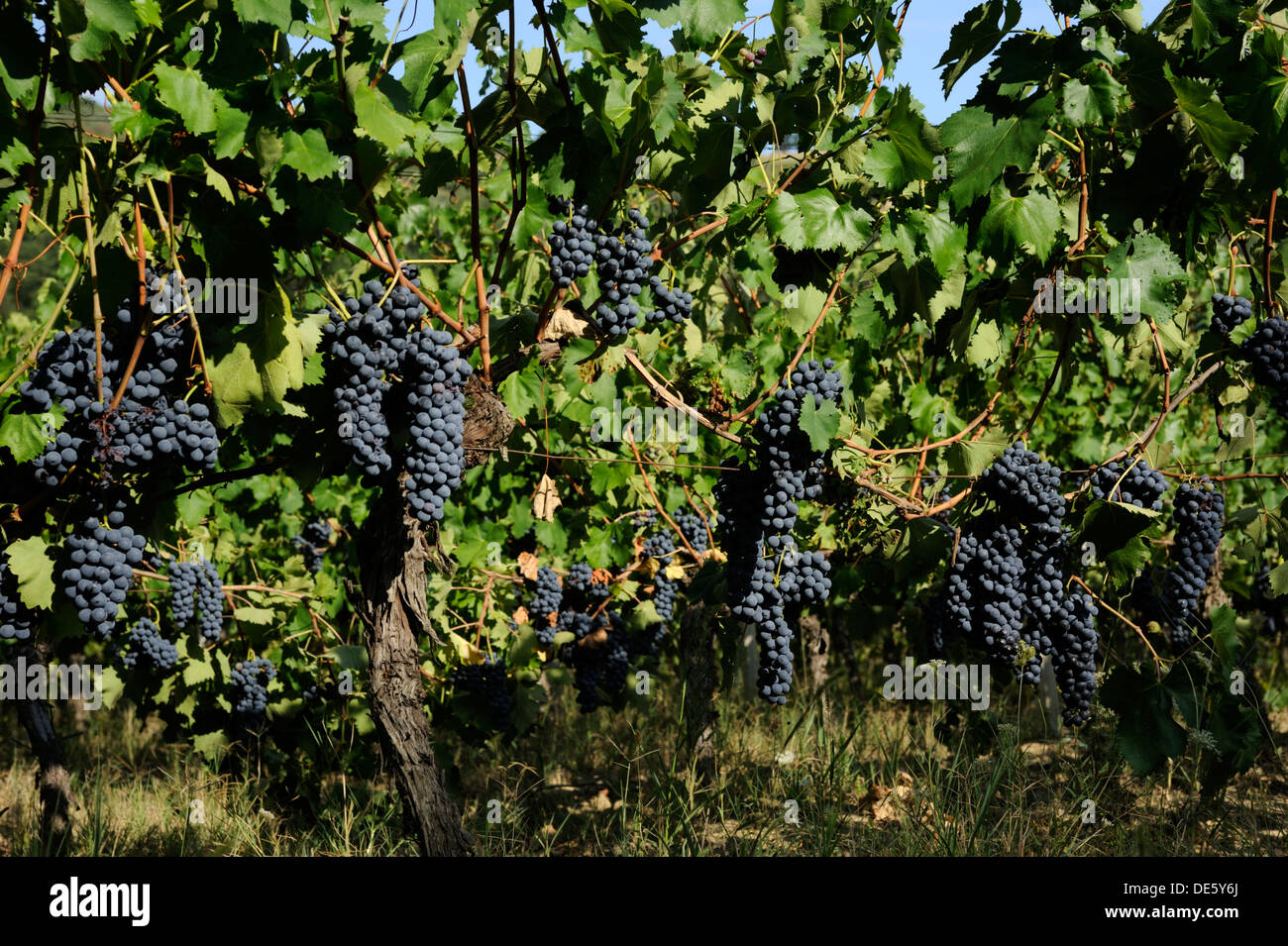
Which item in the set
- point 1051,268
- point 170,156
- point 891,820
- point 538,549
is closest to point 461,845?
point 891,820

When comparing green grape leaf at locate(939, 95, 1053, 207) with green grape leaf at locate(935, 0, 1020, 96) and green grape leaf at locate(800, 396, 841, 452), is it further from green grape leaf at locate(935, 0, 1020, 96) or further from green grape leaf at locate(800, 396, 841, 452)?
green grape leaf at locate(800, 396, 841, 452)

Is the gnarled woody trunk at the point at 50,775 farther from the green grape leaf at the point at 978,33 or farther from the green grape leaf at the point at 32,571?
the green grape leaf at the point at 978,33

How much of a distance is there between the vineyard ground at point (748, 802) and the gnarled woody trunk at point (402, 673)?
48cm

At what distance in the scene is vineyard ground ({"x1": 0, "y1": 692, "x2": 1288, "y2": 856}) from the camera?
3.62 m

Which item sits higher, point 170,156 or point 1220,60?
point 1220,60

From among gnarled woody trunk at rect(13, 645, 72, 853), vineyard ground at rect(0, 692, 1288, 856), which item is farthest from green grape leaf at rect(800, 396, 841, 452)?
gnarled woody trunk at rect(13, 645, 72, 853)

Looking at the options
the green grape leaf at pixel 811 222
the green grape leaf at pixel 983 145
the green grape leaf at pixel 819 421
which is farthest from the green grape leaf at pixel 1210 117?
the green grape leaf at pixel 819 421

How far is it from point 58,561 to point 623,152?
183 cm

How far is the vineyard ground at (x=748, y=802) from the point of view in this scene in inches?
143

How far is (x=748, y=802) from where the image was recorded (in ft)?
13.5

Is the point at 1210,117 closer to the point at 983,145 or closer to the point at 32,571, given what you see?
the point at 983,145

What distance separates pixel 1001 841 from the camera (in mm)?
3480

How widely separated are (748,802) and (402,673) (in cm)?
177

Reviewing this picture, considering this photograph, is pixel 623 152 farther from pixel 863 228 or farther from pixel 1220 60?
Result: pixel 1220 60
